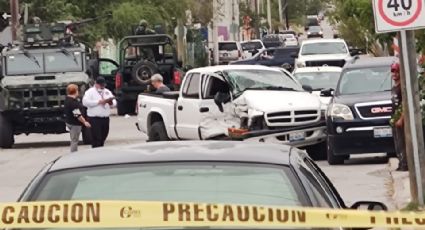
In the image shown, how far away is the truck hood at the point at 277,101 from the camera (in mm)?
19891

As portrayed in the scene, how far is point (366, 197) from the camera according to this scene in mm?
15203

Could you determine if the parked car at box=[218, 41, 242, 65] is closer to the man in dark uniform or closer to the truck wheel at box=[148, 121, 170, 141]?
the truck wheel at box=[148, 121, 170, 141]

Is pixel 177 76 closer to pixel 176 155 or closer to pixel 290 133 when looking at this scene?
pixel 290 133

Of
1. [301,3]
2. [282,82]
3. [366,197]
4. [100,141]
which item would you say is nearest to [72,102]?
[100,141]

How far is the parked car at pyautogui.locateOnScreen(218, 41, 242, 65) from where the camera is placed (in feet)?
207

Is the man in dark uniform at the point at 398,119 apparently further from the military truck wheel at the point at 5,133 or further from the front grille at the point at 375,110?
the military truck wheel at the point at 5,133

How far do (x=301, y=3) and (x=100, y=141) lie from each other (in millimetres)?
117332

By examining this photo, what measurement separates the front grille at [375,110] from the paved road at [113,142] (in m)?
A: 0.84

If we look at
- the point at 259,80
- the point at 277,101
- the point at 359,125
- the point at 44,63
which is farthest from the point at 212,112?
the point at 44,63

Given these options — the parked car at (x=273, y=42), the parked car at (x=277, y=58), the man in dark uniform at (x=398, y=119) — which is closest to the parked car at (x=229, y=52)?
the parked car at (x=273, y=42)

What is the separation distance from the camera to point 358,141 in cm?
1859

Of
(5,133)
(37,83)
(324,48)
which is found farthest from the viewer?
Result: (324,48)

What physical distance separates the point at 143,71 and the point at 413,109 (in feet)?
79.5

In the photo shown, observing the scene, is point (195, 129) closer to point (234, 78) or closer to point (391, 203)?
point (234, 78)
